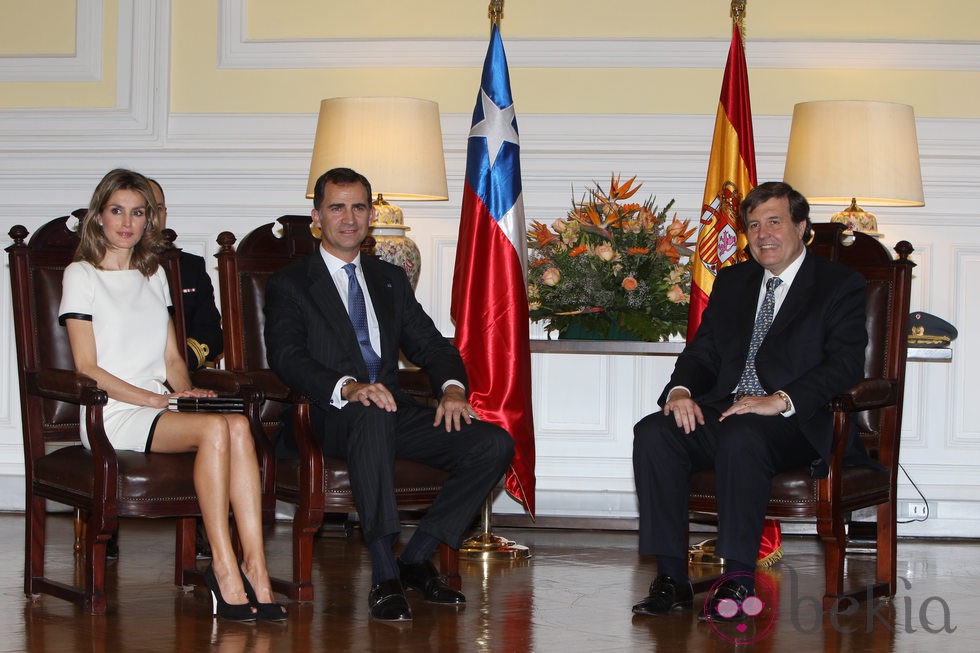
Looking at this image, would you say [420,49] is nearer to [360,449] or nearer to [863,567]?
[360,449]

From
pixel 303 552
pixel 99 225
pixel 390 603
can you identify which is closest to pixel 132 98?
pixel 99 225

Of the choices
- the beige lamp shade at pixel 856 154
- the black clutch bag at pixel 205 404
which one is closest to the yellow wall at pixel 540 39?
the beige lamp shade at pixel 856 154

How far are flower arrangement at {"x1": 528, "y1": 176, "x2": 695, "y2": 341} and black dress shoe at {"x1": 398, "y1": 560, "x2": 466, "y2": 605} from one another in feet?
4.70

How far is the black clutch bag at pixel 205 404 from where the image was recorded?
3820 mm

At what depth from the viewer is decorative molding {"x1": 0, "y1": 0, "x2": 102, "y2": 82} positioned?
5914mm

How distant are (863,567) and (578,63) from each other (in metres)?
2.53

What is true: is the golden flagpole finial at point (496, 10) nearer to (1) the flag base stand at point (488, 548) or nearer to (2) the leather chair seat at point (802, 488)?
(1) the flag base stand at point (488, 548)

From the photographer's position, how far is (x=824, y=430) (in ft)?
12.6

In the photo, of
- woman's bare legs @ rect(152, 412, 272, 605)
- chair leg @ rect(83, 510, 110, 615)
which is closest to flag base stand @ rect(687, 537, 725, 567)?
woman's bare legs @ rect(152, 412, 272, 605)

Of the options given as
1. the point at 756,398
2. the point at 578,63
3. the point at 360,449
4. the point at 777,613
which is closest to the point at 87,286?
the point at 360,449

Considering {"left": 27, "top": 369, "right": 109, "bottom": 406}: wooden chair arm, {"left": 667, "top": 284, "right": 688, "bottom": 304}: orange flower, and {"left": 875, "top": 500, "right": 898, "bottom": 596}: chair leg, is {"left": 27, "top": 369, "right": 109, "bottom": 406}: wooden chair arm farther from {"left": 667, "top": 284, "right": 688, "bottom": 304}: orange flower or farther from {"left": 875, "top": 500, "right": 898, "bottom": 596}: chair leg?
{"left": 875, "top": 500, "right": 898, "bottom": 596}: chair leg

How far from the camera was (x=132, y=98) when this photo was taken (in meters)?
5.89

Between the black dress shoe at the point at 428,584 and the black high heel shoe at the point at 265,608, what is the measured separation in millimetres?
442

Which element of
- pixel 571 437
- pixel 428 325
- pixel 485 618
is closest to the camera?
pixel 485 618
